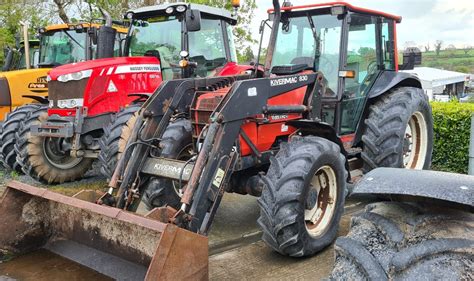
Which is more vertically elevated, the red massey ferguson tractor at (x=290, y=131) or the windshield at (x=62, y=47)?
the windshield at (x=62, y=47)

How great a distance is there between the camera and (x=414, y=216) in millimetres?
2182

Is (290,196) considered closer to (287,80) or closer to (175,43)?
(287,80)

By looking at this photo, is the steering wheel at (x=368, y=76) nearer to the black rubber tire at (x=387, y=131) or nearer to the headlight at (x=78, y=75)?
the black rubber tire at (x=387, y=131)

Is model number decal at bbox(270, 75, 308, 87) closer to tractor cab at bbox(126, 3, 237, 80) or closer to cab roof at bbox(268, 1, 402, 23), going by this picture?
cab roof at bbox(268, 1, 402, 23)

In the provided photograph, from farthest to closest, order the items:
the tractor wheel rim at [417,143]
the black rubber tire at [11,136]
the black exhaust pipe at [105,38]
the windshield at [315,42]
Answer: the black rubber tire at [11,136], the black exhaust pipe at [105,38], the tractor wheel rim at [417,143], the windshield at [315,42]

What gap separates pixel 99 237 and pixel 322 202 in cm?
212

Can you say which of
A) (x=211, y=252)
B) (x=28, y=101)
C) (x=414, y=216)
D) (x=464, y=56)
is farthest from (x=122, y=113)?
(x=464, y=56)

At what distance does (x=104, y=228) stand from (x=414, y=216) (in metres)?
2.61

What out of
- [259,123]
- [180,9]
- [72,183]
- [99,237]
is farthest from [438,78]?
[99,237]

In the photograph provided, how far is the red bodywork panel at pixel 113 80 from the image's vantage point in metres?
7.12

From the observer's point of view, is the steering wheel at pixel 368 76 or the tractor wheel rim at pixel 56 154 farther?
the tractor wheel rim at pixel 56 154

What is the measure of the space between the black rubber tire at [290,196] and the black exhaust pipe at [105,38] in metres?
4.45

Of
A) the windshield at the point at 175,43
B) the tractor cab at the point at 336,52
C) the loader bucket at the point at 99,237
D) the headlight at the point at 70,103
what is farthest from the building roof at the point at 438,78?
the loader bucket at the point at 99,237

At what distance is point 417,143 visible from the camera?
21.9ft
